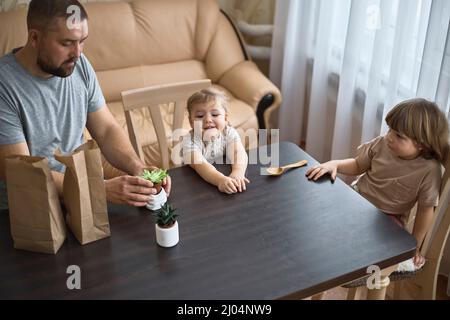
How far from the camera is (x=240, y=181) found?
5.88 feet

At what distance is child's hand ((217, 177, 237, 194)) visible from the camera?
176 cm

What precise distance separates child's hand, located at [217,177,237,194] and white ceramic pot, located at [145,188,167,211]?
0.20 meters

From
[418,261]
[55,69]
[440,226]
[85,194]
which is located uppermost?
[55,69]

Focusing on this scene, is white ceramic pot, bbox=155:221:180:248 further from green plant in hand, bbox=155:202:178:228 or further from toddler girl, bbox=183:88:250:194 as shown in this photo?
toddler girl, bbox=183:88:250:194

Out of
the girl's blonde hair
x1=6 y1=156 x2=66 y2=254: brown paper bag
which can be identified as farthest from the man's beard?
the girl's blonde hair

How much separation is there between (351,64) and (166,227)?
1.72 meters

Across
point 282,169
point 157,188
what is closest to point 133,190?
point 157,188

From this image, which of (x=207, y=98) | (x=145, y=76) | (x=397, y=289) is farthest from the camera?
(x=145, y=76)

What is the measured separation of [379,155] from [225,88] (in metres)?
1.71

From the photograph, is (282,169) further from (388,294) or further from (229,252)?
(388,294)

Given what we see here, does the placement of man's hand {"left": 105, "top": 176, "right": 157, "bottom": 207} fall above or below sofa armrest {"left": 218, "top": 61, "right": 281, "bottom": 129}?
above

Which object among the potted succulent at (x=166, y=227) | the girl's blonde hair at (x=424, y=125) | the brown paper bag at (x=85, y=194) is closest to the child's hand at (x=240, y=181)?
the potted succulent at (x=166, y=227)

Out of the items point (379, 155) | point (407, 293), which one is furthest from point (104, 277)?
point (407, 293)

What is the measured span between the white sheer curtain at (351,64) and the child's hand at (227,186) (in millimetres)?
1061
